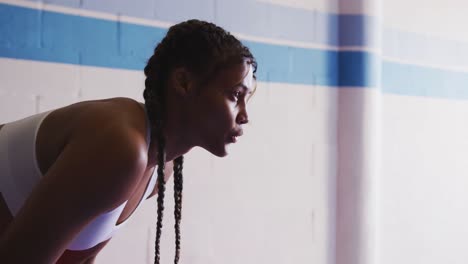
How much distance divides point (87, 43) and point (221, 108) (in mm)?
671

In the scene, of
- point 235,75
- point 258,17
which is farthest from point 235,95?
point 258,17

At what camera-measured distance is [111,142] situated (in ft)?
3.12

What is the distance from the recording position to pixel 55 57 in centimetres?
163

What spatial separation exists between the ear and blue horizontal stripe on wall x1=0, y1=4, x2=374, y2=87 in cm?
60

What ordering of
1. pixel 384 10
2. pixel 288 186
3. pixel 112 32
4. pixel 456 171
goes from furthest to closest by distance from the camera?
pixel 456 171
pixel 384 10
pixel 288 186
pixel 112 32

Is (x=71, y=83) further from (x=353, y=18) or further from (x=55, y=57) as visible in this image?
(x=353, y=18)

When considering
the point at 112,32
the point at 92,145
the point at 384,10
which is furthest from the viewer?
the point at 384,10

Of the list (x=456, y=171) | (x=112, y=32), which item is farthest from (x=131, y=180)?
(x=456, y=171)

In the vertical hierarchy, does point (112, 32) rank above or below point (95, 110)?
above

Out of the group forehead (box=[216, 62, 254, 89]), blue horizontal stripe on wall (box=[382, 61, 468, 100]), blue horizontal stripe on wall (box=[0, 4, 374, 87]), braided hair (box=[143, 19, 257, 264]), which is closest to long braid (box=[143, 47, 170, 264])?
braided hair (box=[143, 19, 257, 264])

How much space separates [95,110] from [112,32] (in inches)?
30.3

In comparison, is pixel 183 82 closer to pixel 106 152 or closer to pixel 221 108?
pixel 221 108

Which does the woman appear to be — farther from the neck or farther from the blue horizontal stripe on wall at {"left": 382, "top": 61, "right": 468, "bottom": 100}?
the blue horizontal stripe on wall at {"left": 382, "top": 61, "right": 468, "bottom": 100}

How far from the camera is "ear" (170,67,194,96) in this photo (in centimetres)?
113
